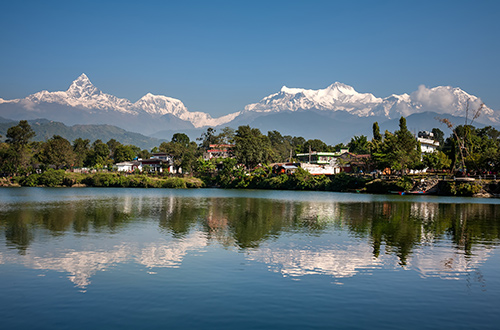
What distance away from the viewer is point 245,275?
59.5 feet

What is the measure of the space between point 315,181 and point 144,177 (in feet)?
128

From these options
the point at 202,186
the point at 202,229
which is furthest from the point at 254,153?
the point at 202,229

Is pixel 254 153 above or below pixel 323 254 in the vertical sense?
above

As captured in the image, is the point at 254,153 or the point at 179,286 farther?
the point at 254,153

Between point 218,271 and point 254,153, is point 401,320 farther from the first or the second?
point 254,153

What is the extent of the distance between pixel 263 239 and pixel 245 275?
881 cm

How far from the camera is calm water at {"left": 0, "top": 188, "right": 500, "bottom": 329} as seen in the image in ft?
43.7

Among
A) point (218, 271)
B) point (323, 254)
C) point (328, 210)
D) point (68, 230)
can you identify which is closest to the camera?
point (218, 271)

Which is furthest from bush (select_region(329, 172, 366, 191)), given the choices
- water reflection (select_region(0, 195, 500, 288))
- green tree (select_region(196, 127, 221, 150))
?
green tree (select_region(196, 127, 221, 150))

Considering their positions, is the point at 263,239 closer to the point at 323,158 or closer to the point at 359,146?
the point at 323,158

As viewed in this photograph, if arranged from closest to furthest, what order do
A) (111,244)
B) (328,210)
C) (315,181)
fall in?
(111,244) < (328,210) < (315,181)

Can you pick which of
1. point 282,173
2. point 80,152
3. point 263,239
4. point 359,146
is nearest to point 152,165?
point 80,152

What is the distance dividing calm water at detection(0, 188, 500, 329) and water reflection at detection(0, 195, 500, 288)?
0.36 ft

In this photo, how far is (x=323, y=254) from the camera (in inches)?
898
